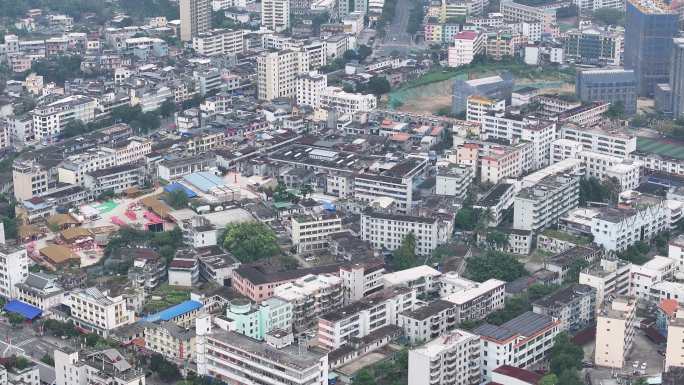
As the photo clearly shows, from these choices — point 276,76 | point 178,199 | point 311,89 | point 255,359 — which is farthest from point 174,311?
point 276,76

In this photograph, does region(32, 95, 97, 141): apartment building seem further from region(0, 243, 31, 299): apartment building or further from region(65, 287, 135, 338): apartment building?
region(65, 287, 135, 338): apartment building

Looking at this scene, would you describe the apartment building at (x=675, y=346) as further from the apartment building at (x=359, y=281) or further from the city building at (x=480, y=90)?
the city building at (x=480, y=90)

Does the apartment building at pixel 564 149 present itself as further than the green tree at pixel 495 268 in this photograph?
Yes

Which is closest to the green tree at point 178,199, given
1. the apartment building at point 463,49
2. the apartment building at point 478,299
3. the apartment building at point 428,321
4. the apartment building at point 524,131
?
the apartment building at point 478,299

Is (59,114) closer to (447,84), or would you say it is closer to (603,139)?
(447,84)

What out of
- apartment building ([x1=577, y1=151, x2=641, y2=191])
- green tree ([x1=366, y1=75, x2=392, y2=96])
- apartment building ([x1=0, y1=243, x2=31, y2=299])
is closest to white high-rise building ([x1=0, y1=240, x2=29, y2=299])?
apartment building ([x1=0, y1=243, x2=31, y2=299])

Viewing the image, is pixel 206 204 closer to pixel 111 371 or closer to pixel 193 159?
pixel 193 159

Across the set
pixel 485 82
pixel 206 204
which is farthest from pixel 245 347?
pixel 485 82
